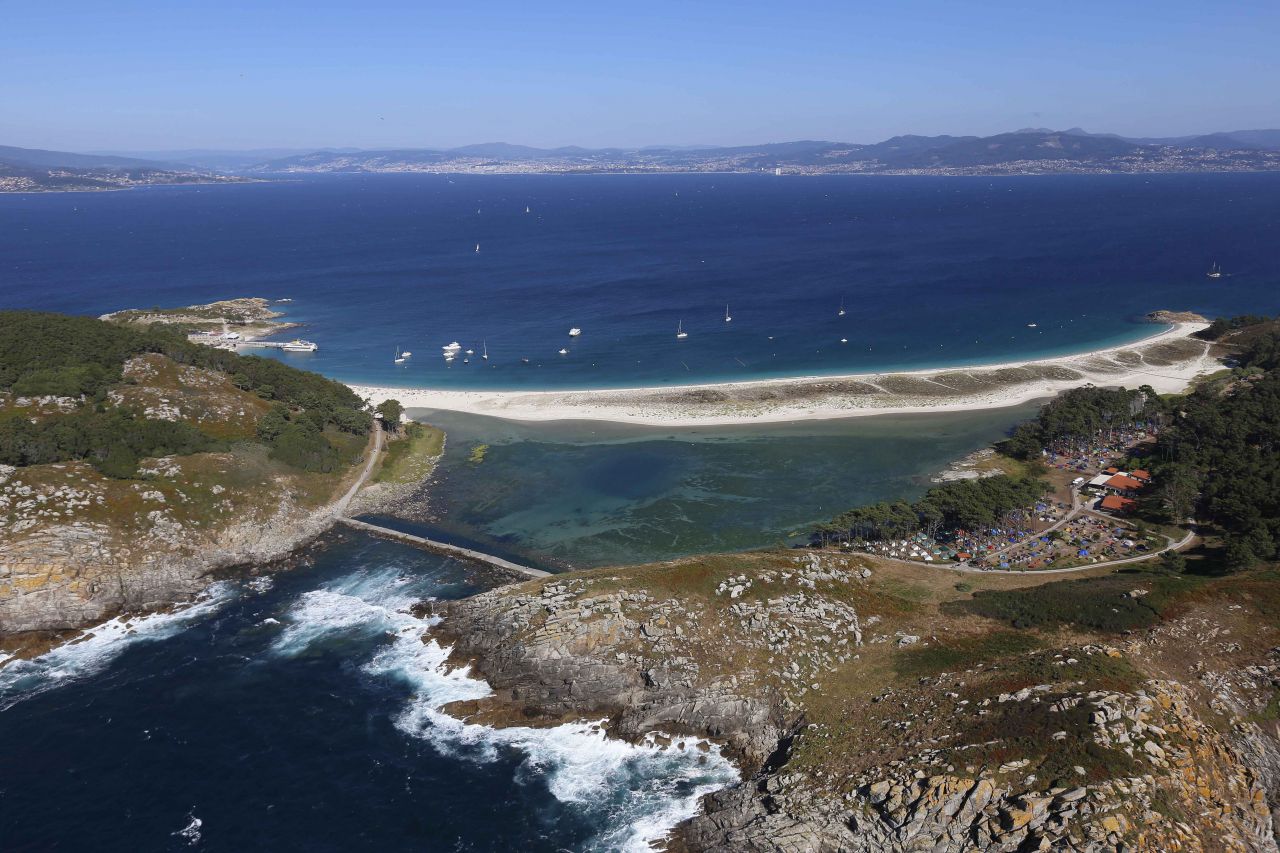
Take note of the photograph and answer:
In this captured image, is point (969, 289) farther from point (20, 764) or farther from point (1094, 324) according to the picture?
point (20, 764)

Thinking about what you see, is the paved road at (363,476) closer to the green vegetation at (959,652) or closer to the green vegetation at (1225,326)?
the green vegetation at (959,652)

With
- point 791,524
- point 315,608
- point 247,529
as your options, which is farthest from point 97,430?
point 791,524

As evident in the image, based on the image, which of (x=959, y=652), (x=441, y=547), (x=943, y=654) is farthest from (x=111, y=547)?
(x=959, y=652)

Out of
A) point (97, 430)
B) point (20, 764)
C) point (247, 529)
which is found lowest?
point (20, 764)

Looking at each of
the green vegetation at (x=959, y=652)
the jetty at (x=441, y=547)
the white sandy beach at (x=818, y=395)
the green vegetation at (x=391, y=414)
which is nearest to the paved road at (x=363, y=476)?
the green vegetation at (x=391, y=414)

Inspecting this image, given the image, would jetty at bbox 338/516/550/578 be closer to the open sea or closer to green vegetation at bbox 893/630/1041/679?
the open sea

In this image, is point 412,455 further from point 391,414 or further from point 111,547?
point 111,547

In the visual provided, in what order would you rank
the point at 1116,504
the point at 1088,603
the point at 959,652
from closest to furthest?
the point at 959,652 < the point at 1088,603 < the point at 1116,504

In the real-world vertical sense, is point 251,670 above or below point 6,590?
below
